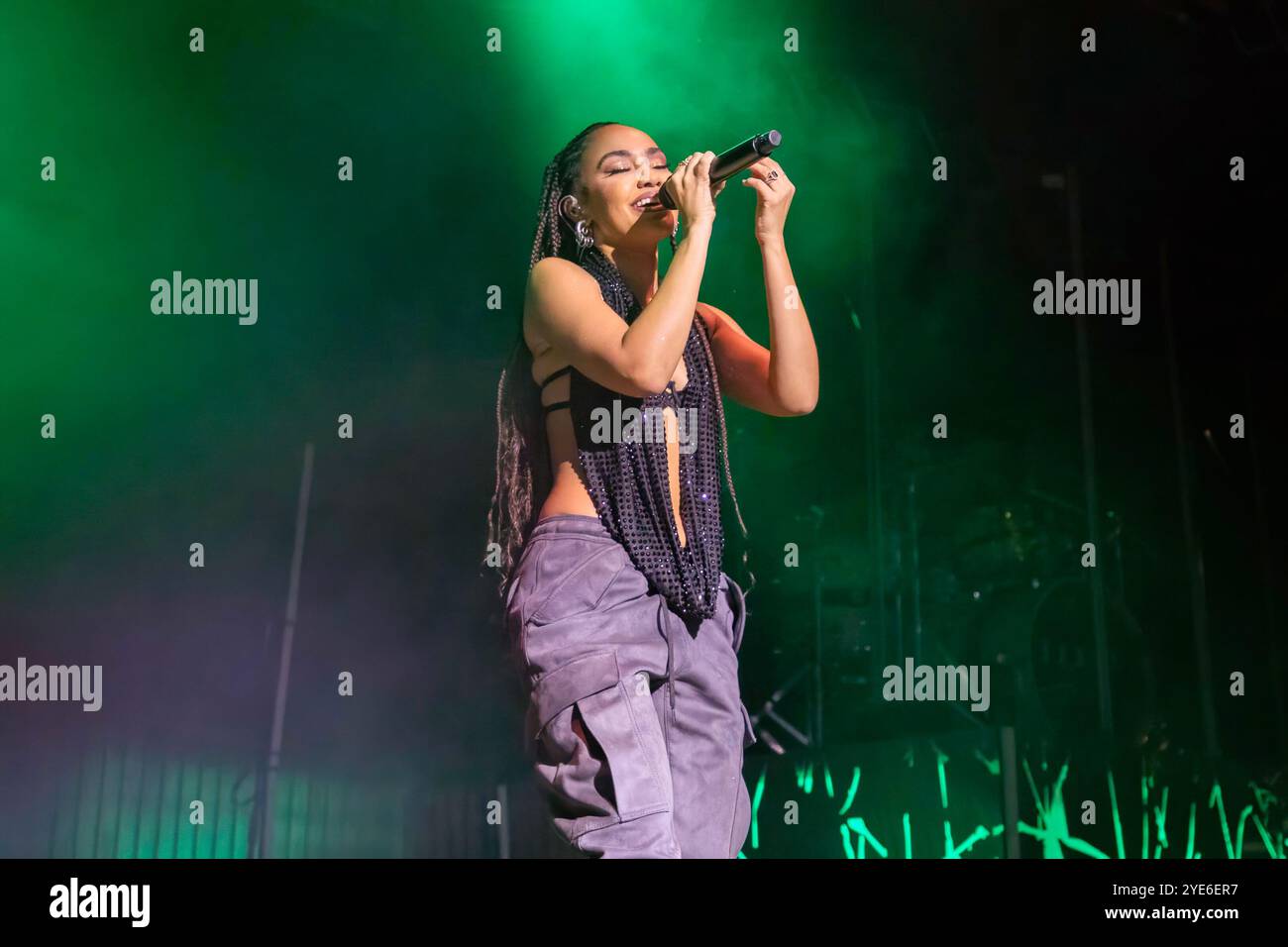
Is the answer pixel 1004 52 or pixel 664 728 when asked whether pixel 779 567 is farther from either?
pixel 1004 52

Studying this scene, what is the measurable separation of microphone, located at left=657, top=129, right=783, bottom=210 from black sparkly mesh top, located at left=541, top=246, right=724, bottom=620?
0.25m

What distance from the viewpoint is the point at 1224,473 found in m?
3.33

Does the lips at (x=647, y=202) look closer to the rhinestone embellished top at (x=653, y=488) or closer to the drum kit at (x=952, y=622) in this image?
the rhinestone embellished top at (x=653, y=488)

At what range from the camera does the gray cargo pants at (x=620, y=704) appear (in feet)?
7.25

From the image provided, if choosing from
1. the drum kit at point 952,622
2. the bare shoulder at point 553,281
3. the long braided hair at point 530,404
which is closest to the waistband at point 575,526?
the long braided hair at point 530,404

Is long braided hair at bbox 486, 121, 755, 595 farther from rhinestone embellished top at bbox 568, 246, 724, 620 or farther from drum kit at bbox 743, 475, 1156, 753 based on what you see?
drum kit at bbox 743, 475, 1156, 753

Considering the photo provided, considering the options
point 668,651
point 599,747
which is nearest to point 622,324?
point 668,651

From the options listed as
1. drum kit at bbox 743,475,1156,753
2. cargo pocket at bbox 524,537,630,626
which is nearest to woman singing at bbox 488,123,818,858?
cargo pocket at bbox 524,537,630,626

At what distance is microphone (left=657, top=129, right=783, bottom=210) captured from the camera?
2.30 meters

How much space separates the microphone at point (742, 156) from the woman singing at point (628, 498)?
0.09 ft

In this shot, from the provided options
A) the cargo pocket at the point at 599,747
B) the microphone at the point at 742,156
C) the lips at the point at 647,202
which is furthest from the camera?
the lips at the point at 647,202
